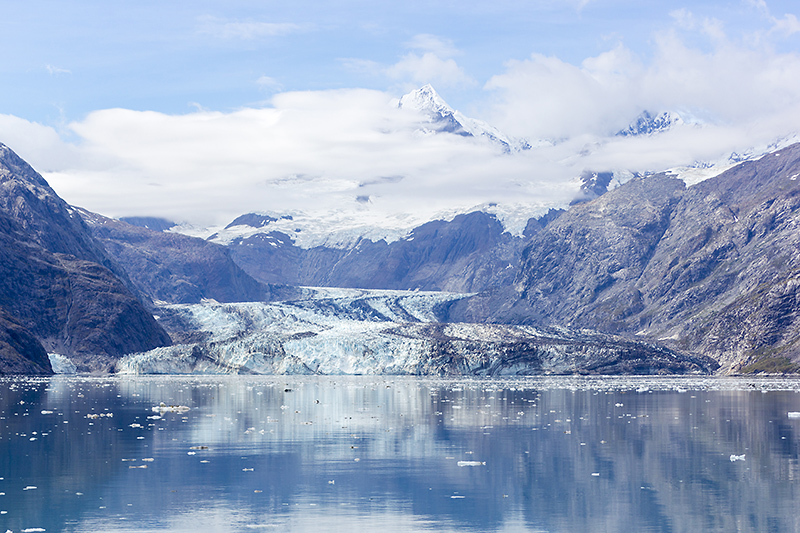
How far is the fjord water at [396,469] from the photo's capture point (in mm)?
27734

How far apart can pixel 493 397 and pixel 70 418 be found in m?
39.3

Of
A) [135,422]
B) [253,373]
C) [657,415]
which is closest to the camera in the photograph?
[135,422]

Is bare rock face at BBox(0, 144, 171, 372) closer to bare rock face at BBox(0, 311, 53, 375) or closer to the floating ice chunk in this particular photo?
bare rock face at BBox(0, 311, 53, 375)

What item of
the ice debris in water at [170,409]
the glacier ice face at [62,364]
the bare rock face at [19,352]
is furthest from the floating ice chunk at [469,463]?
the glacier ice face at [62,364]

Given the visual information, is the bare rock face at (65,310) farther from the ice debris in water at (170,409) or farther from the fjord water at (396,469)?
the fjord water at (396,469)

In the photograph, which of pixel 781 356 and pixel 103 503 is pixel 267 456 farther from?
pixel 781 356

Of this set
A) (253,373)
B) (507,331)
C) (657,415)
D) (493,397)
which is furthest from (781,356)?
(657,415)

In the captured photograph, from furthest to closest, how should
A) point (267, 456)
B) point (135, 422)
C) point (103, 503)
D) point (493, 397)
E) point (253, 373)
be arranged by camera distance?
point (253, 373), point (493, 397), point (135, 422), point (267, 456), point (103, 503)

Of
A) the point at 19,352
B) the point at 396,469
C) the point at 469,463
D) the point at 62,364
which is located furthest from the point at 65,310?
the point at 469,463

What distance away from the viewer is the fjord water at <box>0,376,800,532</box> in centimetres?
2773

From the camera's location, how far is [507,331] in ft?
620

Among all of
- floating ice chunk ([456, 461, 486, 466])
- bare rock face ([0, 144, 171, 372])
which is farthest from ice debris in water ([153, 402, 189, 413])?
bare rock face ([0, 144, 171, 372])

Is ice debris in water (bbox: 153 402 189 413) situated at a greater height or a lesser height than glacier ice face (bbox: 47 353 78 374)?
lesser

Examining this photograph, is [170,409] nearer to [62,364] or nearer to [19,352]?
[19,352]
